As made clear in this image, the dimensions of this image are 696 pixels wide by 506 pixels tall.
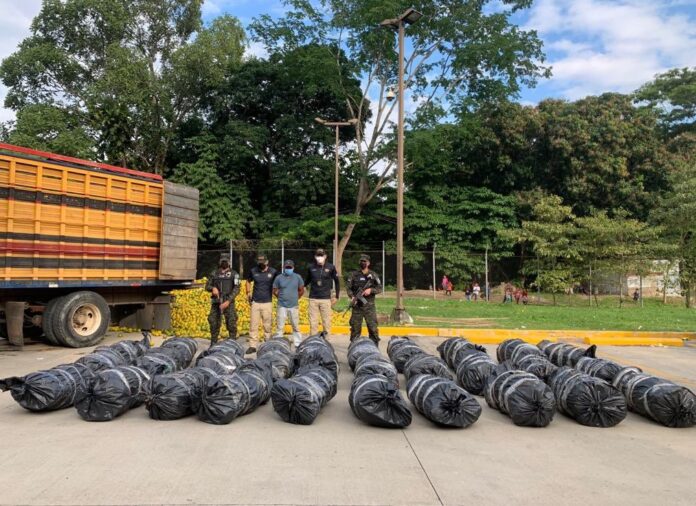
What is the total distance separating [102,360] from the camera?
20.7ft

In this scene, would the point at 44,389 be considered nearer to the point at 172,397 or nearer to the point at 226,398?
the point at 172,397

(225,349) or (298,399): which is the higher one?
(225,349)

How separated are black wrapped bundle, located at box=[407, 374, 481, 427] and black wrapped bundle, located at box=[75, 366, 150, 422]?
2.99 metres

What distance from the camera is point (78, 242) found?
30.6 feet

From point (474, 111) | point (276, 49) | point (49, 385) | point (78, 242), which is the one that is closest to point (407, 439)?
point (49, 385)

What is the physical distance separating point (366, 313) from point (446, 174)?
2243cm

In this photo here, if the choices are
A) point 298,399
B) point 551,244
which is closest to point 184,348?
point 298,399

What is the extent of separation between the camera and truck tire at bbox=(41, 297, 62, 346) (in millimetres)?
9188

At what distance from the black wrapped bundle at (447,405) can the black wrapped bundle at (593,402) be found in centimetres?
106

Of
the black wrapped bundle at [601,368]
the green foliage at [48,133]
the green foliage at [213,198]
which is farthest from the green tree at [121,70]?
the black wrapped bundle at [601,368]

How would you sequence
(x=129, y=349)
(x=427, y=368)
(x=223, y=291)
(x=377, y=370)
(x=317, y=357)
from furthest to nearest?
(x=223, y=291)
(x=129, y=349)
(x=317, y=357)
(x=427, y=368)
(x=377, y=370)

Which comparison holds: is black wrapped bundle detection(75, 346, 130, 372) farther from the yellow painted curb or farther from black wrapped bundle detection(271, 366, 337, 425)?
the yellow painted curb

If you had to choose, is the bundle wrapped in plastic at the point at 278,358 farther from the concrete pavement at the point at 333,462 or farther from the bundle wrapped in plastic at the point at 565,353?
the bundle wrapped in plastic at the point at 565,353

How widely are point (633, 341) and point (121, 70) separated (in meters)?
27.3
